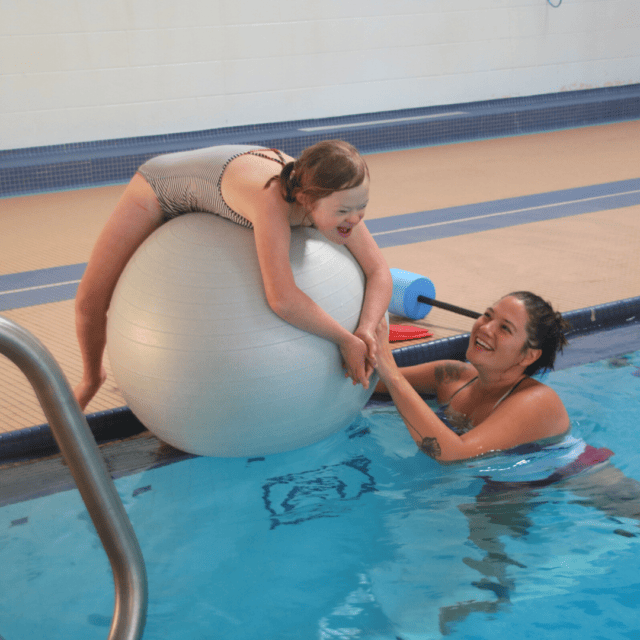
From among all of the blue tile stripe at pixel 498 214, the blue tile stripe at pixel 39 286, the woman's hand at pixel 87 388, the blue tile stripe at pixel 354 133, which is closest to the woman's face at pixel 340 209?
the woman's hand at pixel 87 388

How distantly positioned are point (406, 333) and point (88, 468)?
8.10 feet

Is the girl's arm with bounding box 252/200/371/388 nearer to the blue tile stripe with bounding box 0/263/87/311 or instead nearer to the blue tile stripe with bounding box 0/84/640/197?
the blue tile stripe with bounding box 0/263/87/311

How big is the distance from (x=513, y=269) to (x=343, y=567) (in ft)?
8.41

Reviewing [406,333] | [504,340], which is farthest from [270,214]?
[406,333]

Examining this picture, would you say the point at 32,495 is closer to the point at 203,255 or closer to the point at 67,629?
the point at 67,629

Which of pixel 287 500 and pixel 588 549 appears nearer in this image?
pixel 588 549

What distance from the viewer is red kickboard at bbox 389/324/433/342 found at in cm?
350

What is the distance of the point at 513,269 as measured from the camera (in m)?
4.38

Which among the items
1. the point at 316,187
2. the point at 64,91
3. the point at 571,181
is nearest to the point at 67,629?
the point at 316,187

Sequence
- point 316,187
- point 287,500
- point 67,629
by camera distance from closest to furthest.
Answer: point 67,629
point 316,187
point 287,500

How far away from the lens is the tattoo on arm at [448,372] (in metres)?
3.03

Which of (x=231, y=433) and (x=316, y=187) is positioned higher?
(x=316, y=187)

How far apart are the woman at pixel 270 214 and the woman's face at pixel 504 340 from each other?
35 centimetres

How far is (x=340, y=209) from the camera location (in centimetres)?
223
